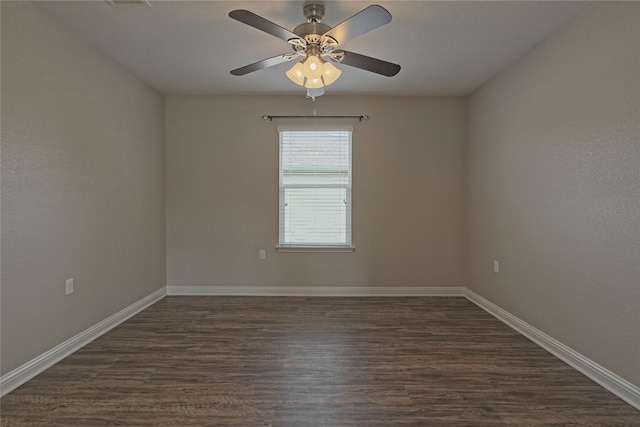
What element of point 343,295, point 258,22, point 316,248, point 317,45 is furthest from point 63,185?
point 343,295

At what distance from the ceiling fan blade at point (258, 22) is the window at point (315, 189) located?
2.01 metres

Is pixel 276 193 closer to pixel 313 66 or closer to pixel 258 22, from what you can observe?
pixel 313 66

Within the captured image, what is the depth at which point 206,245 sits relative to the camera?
160 inches

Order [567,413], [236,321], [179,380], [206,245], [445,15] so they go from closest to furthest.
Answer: [567,413]
[179,380]
[445,15]
[236,321]
[206,245]

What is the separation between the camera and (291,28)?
2451 millimetres

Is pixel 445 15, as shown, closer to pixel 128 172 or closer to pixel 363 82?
pixel 363 82

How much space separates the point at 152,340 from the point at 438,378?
2270mm

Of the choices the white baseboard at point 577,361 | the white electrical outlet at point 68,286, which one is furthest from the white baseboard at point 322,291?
the white electrical outlet at point 68,286

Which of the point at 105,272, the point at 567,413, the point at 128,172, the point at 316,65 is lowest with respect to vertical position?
the point at 567,413

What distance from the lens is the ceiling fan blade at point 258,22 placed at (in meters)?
1.77

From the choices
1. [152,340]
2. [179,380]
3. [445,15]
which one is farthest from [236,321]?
[445,15]

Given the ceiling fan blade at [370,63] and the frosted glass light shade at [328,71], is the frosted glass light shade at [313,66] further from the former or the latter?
the ceiling fan blade at [370,63]

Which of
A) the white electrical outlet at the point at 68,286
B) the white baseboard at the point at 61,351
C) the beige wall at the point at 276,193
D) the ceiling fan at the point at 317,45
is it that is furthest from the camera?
the beige wall at the point at 276,193

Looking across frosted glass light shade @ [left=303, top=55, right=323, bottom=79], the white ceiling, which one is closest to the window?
the white ceiling
